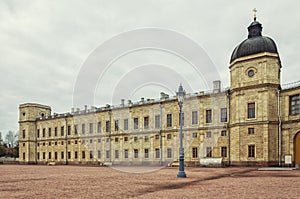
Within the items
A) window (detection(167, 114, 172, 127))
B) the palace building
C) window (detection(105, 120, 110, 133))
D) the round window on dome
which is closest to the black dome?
the palace building

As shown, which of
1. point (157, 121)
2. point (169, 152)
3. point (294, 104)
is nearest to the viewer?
point (294, 104)

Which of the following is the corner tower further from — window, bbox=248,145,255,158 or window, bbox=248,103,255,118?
window, bbox=248,103,255,118

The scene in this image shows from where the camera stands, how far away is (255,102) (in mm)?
35156

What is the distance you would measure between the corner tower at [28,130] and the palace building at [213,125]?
9669 millimetres

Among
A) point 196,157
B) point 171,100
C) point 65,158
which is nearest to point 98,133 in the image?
point 65,158

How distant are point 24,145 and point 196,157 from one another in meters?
49.4

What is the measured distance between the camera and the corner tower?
69625 millimetres

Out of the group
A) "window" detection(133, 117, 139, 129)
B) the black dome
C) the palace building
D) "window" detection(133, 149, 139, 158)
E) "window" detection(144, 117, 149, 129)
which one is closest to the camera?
the palace building

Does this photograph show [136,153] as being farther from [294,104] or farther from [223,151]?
[294,104]

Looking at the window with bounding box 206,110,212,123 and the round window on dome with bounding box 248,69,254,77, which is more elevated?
the round window on dome with bounding box 248,69,254,77

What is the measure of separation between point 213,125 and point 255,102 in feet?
24.6

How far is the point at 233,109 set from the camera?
3788 centimetres

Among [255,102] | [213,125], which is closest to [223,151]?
[213,125]

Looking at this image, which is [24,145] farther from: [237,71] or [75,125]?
[237,71]
